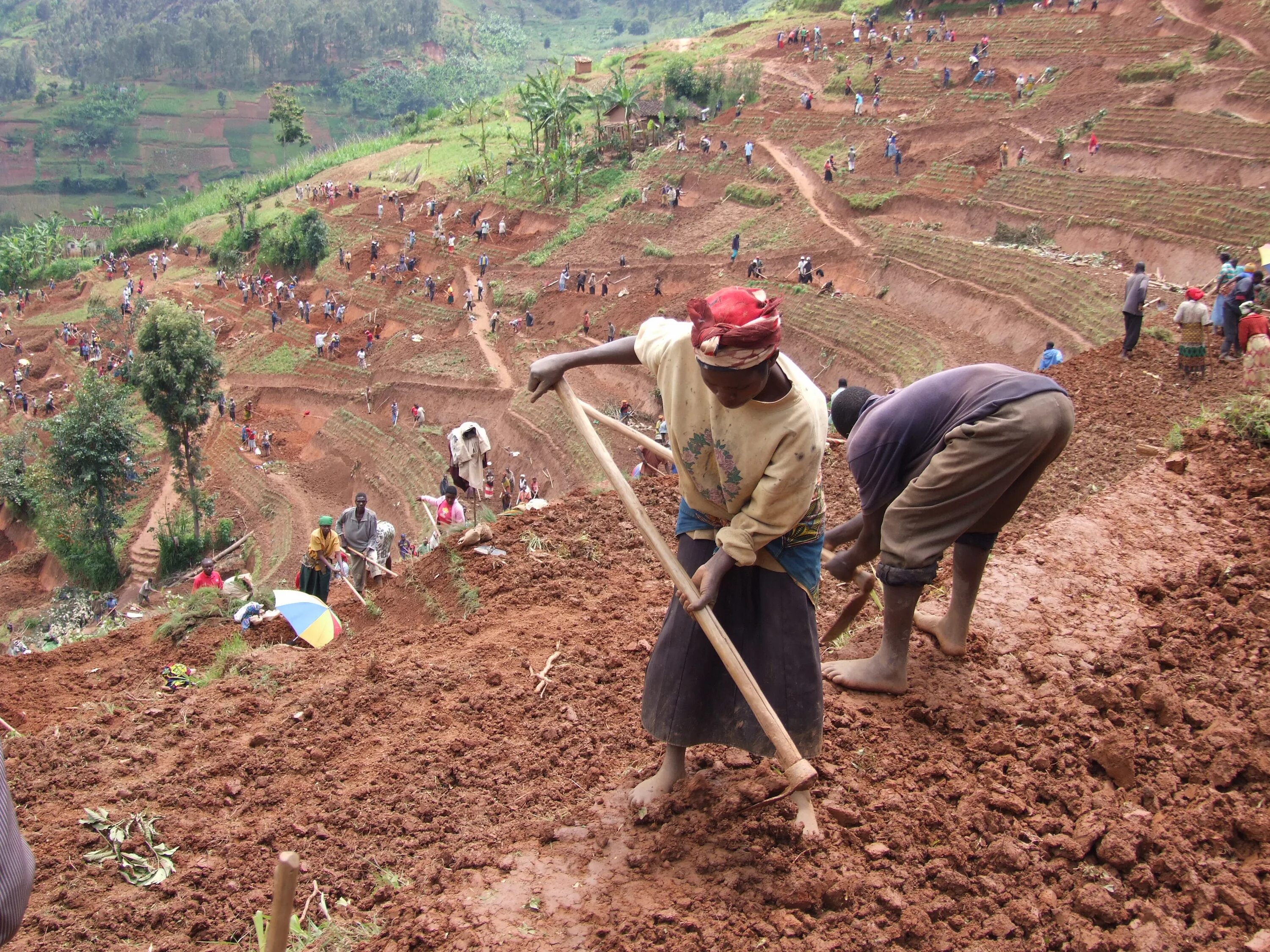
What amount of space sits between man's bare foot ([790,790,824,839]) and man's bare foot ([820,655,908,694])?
0.78m

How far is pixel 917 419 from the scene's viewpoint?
3.71 meters

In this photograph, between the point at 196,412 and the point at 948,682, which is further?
the point at 196,412

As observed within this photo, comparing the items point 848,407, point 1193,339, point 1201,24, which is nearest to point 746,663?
point 848,407

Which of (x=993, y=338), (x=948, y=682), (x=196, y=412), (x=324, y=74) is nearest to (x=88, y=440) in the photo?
(x=196, y=412)

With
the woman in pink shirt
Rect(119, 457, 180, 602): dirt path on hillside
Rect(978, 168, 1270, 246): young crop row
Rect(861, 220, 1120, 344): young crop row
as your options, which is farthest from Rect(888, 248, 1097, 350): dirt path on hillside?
Rect(119, 457, 180, 602): dirt path on hillside

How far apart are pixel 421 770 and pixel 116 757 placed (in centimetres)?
173

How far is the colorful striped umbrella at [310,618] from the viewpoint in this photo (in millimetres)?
6918

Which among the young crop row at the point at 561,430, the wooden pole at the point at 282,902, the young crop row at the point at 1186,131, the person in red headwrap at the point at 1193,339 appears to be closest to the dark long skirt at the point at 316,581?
the wooden pole at the point at 282,902

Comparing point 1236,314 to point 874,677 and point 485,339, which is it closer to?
point 874,677

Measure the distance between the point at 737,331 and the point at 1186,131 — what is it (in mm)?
28779

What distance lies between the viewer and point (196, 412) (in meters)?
24.9

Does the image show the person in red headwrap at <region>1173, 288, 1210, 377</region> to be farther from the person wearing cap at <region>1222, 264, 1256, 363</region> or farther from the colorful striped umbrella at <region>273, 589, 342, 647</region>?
the colorful striped umbrella at <region>273, 589, 342, 647</region>

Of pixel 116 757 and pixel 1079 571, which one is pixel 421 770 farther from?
pixel 1079 571

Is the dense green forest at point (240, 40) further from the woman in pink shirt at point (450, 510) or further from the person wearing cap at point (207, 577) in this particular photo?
the woman in pink shirt at point (450, 510)
